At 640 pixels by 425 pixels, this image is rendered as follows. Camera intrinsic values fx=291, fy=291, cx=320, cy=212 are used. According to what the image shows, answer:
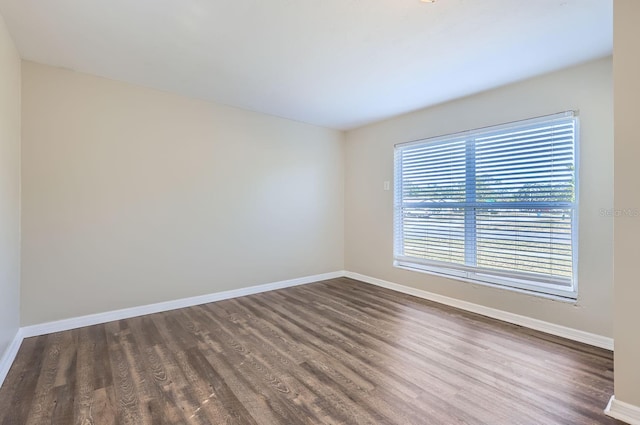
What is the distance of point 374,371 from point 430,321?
1217 mm

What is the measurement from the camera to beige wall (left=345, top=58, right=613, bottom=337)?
8.27ft

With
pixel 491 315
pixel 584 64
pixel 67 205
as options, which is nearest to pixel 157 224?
pixel 67 205

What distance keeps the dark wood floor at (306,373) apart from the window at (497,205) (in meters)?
0.65

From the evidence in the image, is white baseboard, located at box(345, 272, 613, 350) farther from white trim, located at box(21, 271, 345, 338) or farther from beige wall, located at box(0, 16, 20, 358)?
beige wall, located at box(0, 16, 20, 358)

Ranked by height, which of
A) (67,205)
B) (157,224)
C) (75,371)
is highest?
(67,205)

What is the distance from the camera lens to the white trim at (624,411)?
1609 millimetres

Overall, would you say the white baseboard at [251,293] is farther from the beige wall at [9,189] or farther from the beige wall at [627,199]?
the beige wall at [627,199]

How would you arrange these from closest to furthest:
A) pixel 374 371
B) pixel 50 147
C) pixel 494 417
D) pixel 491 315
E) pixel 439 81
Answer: pixel 494 417 < pixel 374 371 < pixel 50 147 < pixel 439 81 < pixel 491 315

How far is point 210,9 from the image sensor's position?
1949 mm

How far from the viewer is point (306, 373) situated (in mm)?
2109

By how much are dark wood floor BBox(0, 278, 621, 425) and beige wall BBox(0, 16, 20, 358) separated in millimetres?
389

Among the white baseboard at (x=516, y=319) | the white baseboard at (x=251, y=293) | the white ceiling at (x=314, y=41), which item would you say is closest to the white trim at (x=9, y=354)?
the white baseboard at (x=251, y=293)

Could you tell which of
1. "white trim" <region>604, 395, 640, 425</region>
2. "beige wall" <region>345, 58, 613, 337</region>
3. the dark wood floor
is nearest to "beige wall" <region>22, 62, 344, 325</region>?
the dark wood floor

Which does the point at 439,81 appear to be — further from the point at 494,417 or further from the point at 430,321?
the point at 494,417
